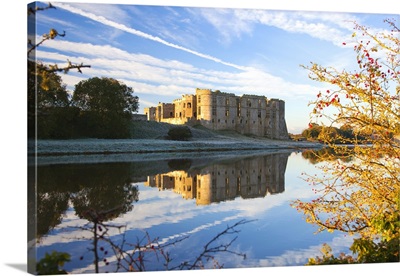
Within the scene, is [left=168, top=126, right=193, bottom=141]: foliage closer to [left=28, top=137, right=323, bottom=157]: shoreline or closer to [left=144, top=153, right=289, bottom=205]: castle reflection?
[left=28, top=137, right=323, bottom=157]: shoreline

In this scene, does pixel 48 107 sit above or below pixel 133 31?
below

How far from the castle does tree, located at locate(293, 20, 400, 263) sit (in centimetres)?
124

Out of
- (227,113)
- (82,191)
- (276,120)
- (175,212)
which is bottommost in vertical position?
(175,212)

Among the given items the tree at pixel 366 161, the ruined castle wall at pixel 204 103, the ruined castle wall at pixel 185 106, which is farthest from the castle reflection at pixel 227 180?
the tree at pixel 366 161

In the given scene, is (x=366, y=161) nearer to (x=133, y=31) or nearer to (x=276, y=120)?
(x=276, y=120)

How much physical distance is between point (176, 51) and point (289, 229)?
2.52 m

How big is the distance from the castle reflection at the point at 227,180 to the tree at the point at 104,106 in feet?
2.63

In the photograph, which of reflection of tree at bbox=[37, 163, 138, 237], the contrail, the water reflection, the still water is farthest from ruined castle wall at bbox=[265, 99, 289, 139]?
reflection of tree at bbox=[37, 163, 138, 237]

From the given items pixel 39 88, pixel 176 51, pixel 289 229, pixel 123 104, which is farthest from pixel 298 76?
pixel 39 88

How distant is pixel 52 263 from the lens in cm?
347

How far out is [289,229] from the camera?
16.8 feet

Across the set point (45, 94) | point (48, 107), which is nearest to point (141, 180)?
point (48, 107)

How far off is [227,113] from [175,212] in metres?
1.84

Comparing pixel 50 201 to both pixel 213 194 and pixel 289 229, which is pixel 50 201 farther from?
pixel 289 229
